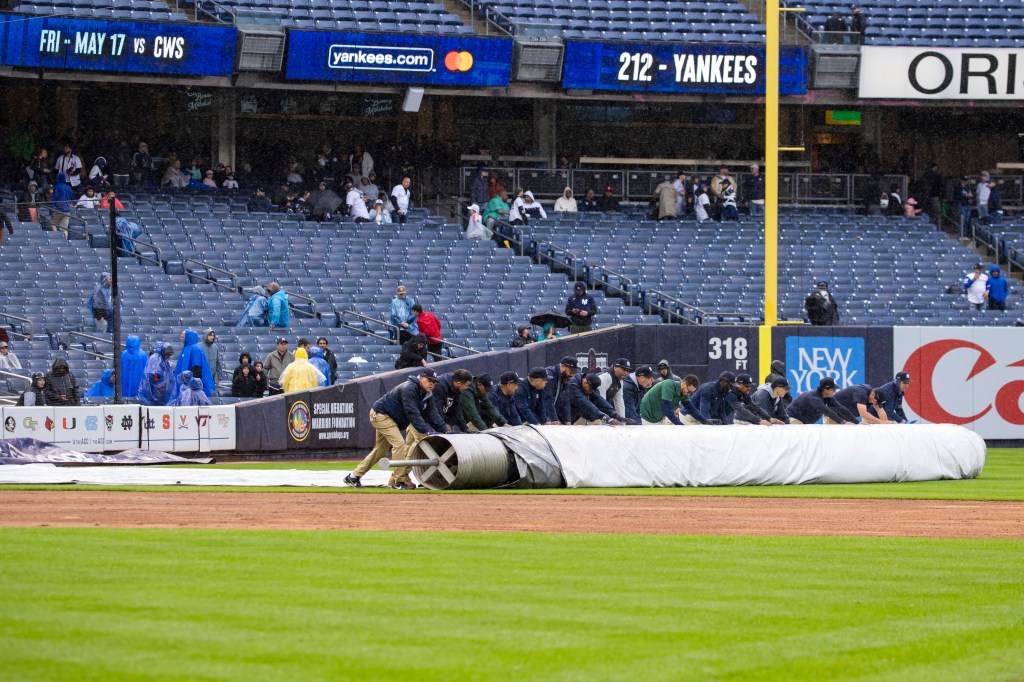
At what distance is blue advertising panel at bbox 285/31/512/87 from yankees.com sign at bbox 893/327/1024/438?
12126 mm

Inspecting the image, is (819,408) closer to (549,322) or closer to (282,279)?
(549,322)

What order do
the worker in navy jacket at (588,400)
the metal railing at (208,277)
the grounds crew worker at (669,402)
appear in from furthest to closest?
the metal railing at (208,277) < the grounds crew worker at (669,402) < the worker in navy jacket at (588,400)

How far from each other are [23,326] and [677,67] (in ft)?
57.8

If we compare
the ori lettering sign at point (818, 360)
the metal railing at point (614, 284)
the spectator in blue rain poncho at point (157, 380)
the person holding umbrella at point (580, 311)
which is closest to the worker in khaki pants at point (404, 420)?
the spectator in blue rain poncho at point (157, 380)

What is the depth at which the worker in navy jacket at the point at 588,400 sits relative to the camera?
67.5 feet

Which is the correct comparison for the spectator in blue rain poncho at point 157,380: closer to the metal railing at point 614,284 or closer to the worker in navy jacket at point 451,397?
the worker in navy jacket at point 451,397

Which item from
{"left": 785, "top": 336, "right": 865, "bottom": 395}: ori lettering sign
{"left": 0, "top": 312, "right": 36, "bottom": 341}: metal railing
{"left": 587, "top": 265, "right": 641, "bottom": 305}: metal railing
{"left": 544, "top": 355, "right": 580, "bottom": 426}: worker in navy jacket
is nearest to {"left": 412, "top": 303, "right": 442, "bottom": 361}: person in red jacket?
{"left": 587, "top": 265, "right": 641, "bottom": 305}: metal railing

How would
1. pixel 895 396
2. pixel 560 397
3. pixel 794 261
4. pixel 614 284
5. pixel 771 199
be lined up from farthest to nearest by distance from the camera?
pixel 794 261, pixel 614 284, pixel 771 199, pixel 895 396, pixel 560 397

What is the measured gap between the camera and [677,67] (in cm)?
3759

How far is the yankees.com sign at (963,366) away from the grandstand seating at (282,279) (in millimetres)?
5126

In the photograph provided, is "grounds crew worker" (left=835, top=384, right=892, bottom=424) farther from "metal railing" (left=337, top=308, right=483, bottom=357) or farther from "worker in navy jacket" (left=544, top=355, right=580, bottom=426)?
"metal railing" (left=337, top=308, right=483, bottom=357)

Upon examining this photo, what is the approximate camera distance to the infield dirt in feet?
44.6

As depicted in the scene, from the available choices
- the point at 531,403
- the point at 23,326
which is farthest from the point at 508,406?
the point at 23,326

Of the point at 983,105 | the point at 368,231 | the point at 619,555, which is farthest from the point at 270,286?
the point at 983,105
